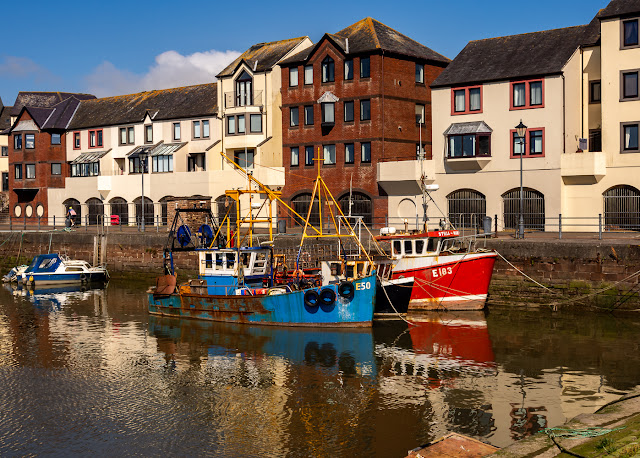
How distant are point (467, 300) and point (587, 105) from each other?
1809cm

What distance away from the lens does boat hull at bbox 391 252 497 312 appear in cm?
3098

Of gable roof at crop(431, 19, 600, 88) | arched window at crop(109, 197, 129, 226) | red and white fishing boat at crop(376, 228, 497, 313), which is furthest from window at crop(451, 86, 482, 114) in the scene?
arched window at crop(109, 197, 129, 226)

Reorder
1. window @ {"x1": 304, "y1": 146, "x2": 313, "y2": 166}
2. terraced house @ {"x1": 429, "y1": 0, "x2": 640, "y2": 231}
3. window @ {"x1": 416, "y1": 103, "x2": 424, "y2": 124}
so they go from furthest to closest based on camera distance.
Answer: window @ {"x1": 304, "y1": 146, "x2": 313, "y2": 166}, window @ {"x1": 416, "y1": 103, "x2": 424, "y2": 124}, terraced house @ {"x1": 429, "y1": 0, "x2": 640, "y2": 231}

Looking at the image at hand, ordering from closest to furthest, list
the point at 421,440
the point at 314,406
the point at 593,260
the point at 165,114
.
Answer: the point at 421,440, the point at 314,406, the point at 593,260, the point at 165,114

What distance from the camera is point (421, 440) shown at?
16.1m

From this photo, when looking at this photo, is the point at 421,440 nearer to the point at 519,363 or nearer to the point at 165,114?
the point at 519,363

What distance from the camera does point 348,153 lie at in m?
50.3

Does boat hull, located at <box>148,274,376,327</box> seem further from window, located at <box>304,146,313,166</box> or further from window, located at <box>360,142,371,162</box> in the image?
window, located at <box>304,146,313,166</box>

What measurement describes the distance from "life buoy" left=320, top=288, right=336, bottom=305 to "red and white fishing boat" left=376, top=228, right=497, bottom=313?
9.58 feet

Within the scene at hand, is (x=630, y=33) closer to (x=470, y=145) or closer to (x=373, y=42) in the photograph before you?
(x=470, y=145)

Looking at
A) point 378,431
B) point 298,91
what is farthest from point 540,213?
point 378,431

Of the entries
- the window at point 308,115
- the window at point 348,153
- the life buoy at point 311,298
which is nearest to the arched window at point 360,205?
the window at point 348,153

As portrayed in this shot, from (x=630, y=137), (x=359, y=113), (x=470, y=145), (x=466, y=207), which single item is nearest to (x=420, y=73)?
(x=359, y=113)

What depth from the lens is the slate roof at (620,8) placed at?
3997 cm
